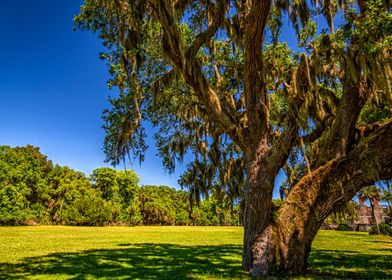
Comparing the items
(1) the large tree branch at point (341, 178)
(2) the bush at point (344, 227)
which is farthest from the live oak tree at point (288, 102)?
(2) the bush at point (344, 227)

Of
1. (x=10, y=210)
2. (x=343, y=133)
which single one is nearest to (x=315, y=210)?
(x=343, y=133)

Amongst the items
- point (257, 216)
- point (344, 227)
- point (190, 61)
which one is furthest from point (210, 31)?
point (344, 227)

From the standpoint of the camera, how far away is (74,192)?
56188 mm

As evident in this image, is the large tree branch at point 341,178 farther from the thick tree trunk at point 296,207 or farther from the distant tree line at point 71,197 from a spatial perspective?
the distant tree line at point 71,197

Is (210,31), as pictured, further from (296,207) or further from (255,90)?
(296,207)

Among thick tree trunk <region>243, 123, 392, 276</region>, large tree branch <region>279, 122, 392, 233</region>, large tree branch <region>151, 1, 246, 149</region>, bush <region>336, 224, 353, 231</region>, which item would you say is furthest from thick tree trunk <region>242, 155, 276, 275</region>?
bush <region>336, 224, 353, 231</region>

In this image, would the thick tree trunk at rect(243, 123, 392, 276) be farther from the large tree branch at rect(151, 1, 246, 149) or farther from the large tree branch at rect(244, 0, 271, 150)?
the large tree branch at rect(151, 1, 246, 149)

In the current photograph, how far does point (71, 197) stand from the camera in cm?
5578

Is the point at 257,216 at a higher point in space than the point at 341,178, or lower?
lower

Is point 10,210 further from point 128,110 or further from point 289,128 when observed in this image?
point 289,128

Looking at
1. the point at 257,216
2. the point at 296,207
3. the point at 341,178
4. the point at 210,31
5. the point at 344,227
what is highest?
the point at 210,31

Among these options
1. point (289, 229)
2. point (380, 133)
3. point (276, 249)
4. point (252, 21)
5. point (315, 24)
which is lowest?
point (276, 249)

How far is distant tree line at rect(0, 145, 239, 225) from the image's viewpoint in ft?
154

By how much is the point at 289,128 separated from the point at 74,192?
5562cm
